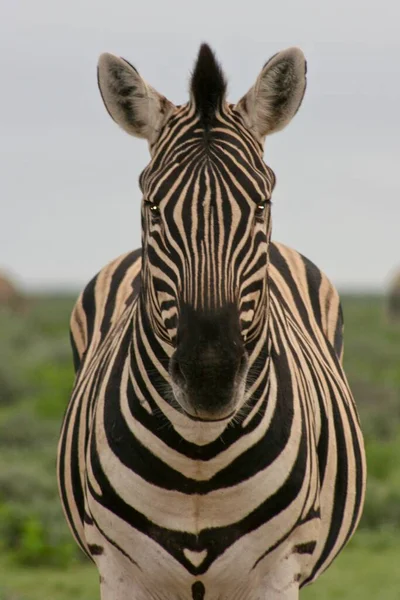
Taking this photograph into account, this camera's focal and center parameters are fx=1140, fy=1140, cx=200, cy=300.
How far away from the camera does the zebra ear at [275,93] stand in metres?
3.61

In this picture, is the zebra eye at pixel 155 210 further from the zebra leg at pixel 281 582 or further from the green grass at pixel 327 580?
the green grass at pixel 327 580

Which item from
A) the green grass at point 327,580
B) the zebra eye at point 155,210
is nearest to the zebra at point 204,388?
the zebra eye at point 155,210

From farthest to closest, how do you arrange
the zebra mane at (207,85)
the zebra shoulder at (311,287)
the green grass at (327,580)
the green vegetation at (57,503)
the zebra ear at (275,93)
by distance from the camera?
1. the green vegetation at (57,503)
2. the green grass at (327,580)
3. the zebra shoulder at (311,287)
4. the zebra ear at (275,93)
5. the zebra mane at (207,85)

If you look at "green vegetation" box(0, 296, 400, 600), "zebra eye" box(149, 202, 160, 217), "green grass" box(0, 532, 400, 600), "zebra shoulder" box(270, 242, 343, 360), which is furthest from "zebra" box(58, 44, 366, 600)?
"green grass" box(0, 532, 400, 600)

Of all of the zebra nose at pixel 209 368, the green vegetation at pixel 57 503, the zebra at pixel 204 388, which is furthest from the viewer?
the green vegetation at pixel 57 503

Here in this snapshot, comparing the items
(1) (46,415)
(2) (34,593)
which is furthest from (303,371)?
(1) (46,415)

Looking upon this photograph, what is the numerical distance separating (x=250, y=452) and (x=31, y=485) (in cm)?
955

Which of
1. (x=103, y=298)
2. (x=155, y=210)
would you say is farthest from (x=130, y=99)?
(x=103, y=298)

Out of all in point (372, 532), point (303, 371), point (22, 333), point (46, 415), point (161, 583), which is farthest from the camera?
point (22, 333)

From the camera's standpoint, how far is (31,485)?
12820mm

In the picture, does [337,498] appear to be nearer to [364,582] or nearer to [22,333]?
[364,582]

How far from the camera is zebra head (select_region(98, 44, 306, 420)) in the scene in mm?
3166

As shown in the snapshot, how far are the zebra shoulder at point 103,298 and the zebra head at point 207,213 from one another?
132 cm

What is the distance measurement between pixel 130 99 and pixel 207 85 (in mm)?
329
